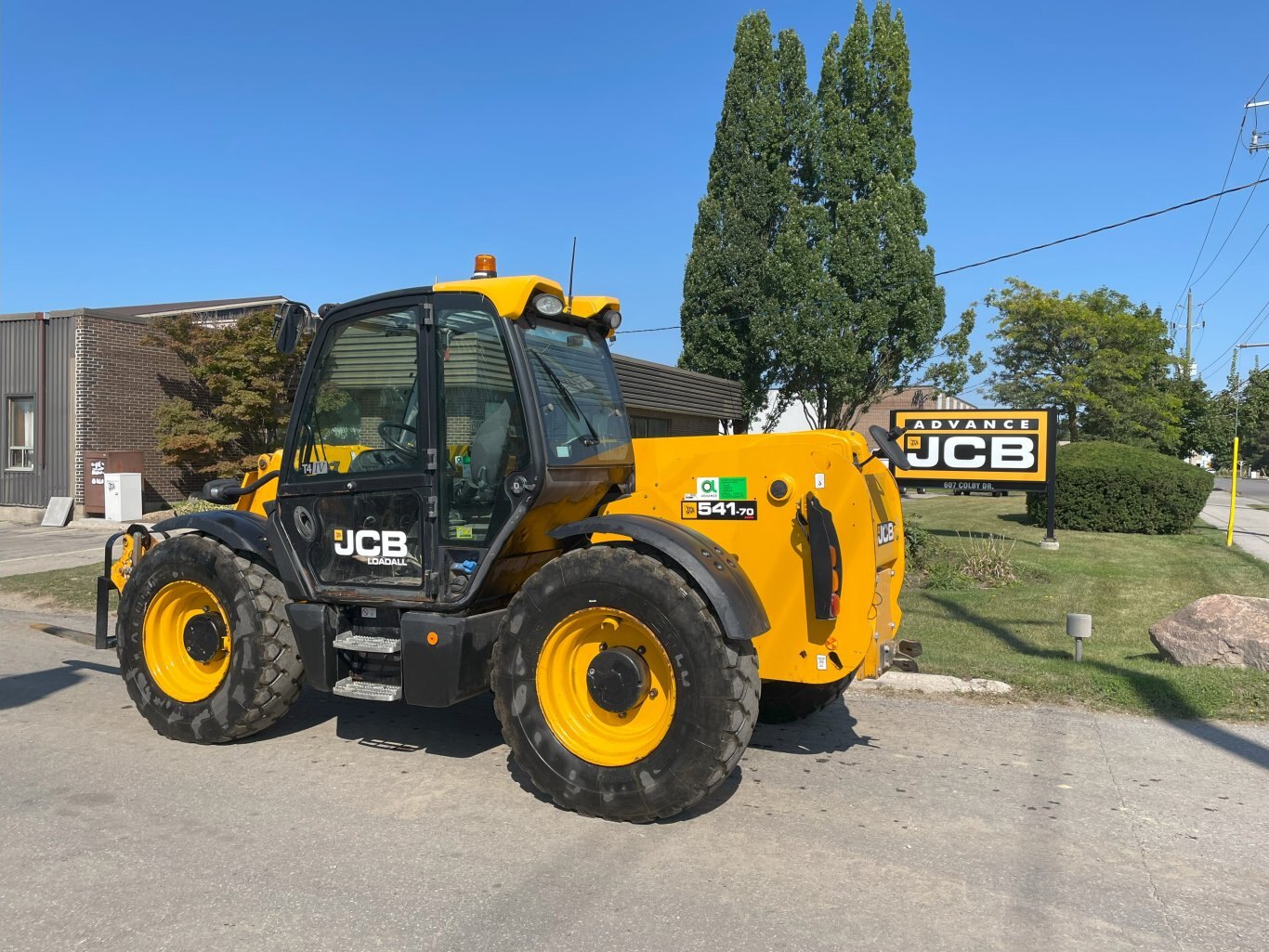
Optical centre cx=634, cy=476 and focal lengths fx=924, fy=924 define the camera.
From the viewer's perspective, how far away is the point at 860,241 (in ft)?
82.4

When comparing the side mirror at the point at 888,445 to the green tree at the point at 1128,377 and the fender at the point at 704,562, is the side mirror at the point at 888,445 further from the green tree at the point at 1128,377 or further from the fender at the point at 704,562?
the green tree at the point at 1128,377

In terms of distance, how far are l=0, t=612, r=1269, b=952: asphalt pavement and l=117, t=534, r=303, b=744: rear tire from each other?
0.66 ft

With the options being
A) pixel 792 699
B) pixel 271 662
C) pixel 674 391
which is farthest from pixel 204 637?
pixel 674 391

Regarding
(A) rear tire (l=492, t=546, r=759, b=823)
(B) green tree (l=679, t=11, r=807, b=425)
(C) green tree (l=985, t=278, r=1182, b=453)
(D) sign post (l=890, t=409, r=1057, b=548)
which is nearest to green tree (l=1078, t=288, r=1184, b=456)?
(C) green tree (l=985, t=278, r=1182, b=453)

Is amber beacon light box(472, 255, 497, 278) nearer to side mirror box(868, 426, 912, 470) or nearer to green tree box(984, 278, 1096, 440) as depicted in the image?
side mirror box(868, 426, 912, 470)

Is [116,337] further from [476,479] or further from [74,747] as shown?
[476,479]

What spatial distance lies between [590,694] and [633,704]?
0.23 m

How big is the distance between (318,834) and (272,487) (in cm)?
A: 259

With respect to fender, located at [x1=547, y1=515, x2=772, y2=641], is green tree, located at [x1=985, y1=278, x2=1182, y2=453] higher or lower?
higher

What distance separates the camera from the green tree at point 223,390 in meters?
18.9

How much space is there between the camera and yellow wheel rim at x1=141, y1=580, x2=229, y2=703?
5.50 meters

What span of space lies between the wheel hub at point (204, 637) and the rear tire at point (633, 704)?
197 cm

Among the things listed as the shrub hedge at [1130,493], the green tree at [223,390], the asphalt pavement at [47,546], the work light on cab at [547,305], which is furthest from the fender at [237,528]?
the shrub hedge at [1130,493]

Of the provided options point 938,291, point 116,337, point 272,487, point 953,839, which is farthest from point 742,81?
point 953,839
